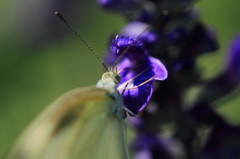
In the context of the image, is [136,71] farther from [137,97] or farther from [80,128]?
[80,128]

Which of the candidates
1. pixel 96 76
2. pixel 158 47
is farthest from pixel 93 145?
pixel 96 76

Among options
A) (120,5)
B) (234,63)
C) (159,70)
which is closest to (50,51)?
(120,5)

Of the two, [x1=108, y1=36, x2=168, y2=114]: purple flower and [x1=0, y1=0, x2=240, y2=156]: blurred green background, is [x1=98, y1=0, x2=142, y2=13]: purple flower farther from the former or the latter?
[x1=0, y1=0, x2=240, y2=156]: blurred green background

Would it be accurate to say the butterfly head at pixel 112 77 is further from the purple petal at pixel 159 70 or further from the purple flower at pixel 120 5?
the purple flower at pixel 120 5

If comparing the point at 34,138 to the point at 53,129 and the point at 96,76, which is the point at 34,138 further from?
the point at 96,76

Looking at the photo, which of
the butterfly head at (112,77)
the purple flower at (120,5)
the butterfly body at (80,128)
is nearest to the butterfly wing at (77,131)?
the butterfly body at (80,128)
